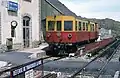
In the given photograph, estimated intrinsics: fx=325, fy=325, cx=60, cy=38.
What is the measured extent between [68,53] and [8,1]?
24.5 feet

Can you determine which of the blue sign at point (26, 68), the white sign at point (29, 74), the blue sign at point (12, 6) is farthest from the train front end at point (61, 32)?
the white sign at point (29, 74)

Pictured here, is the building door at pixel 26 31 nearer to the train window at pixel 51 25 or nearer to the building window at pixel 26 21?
the building window at pixel 26 21

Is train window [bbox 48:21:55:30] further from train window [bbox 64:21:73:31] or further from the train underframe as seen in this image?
the train underframe

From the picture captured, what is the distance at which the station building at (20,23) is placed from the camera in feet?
90.2

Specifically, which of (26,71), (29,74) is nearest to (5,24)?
(29,74)

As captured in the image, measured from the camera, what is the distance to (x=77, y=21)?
23594 mm

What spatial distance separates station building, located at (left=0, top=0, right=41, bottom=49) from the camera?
1082 inches

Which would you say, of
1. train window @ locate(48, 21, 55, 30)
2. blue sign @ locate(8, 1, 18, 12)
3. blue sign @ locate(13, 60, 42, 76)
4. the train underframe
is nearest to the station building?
blue sign @ locate(8, 1, 18, 12)

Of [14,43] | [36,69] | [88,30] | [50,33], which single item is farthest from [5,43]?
[36,69]

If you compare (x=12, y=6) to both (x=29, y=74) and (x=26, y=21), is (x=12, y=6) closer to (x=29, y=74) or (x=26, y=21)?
(x=26, y=21)

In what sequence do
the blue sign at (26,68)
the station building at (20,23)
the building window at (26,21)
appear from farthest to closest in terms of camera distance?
1. the building window at (26,21)
2. the station building at (20,23)
3. the blue sign at (26,68)

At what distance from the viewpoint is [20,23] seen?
3041 centimetres

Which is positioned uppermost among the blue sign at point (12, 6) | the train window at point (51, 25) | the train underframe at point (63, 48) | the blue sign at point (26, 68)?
the blue sign at point (12, 6)

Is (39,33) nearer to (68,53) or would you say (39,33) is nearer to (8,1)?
(8,1)
